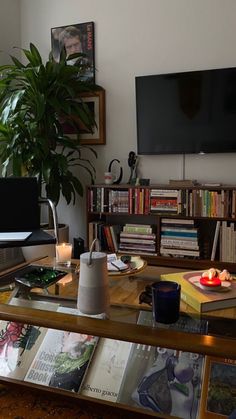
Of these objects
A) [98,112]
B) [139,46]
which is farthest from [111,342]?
[139,46]

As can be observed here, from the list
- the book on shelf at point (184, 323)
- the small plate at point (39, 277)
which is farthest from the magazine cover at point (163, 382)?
the small plate at point (39, 277)

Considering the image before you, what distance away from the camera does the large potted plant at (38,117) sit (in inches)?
101

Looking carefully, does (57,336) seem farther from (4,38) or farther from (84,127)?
(4,38)

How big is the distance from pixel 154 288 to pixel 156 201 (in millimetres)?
1614

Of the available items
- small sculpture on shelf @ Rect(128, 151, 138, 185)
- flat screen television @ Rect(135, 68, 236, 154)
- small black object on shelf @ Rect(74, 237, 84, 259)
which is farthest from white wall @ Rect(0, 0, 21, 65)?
small black object on shelf @ Rect(74, 237, 84, 259)

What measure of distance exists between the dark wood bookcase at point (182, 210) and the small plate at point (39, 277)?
1.30m

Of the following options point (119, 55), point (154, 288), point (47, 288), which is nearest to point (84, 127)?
point (119, 55)

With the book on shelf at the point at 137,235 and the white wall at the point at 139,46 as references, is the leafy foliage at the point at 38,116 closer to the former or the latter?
the white wall at the point at 139,46

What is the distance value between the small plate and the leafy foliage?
3.94 feet

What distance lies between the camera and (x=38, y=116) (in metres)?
2.53

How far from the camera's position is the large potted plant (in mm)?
2572

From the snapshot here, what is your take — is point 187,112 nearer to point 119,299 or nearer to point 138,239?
point 138,239

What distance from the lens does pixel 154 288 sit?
107 centimetres

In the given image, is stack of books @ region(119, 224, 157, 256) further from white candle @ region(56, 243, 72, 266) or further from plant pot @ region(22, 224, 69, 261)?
white candle @ region(56, 243, 72, 266)
